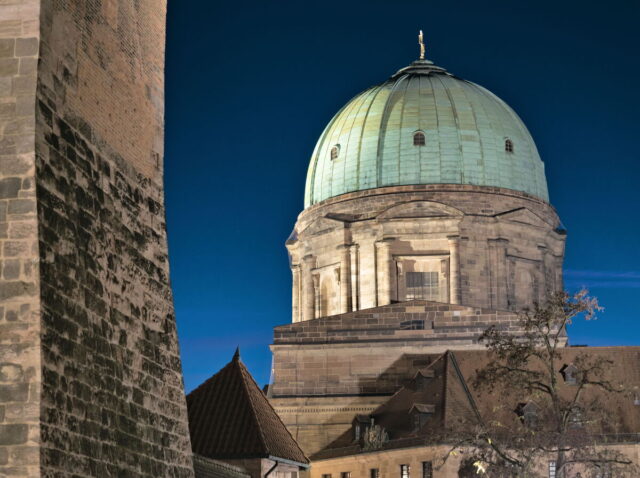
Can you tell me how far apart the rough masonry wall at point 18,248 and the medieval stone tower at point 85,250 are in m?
0.01

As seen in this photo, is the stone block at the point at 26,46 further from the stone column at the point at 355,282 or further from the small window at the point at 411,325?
the stone column at the point at 355,282

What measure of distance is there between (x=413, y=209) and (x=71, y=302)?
4834 cm

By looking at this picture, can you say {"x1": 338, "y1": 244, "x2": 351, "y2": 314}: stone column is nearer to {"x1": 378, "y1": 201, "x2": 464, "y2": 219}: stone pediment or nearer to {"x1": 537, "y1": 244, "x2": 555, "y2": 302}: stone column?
{"x1": 378, "y1": 201, "x2": 464, "y2": 219}: stone pediment

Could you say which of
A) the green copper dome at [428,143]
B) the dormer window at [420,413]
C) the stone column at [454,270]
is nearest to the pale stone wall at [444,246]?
the stone column at [454,270]

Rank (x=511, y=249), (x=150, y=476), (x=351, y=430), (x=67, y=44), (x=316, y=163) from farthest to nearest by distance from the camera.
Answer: (x=316, y=163)
(x=511, y=249)
(x=351, y=430)
(x=150, y=476)
(x=67, y=44)

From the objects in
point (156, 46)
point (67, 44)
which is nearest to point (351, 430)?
point (156, 46)

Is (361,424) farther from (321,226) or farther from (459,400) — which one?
(321,226)

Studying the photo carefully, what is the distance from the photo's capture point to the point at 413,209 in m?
61.7

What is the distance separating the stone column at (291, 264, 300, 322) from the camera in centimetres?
6638

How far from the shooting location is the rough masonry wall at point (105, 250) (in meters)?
13.5

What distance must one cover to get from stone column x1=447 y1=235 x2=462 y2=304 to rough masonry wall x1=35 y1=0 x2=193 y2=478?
139 feet

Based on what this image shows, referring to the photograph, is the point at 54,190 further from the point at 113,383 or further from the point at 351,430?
the point at 351,430

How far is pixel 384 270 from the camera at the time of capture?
61.3m

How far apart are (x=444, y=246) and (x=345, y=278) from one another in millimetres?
5242
